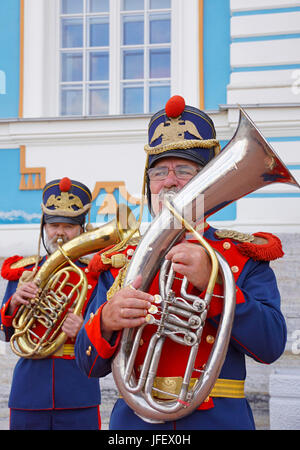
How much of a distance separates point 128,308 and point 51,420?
200 cm

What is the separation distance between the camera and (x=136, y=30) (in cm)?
798

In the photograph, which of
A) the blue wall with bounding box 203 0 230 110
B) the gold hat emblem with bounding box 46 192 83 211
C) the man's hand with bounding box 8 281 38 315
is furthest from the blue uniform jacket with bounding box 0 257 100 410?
the blue wall with bounding box 203 0 230 110

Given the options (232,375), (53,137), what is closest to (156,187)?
(232,375)

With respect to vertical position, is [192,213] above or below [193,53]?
below

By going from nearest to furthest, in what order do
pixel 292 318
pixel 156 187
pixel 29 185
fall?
pixel 156 187 < pixel 292 318 < pixel 29 185

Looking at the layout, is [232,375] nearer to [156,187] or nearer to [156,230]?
[156,230]

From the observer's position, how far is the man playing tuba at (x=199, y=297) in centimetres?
190

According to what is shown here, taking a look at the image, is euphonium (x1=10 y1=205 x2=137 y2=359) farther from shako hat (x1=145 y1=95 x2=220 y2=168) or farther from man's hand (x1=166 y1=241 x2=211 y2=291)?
man's hand (x1=166 y1=241 x2=211 y2=291)

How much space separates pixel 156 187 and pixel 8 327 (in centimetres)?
202

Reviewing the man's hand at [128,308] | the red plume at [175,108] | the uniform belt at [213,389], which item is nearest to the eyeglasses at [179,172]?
the red plume at [175,108]

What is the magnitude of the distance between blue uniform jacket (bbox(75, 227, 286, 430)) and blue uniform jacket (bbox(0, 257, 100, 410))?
4.86 feet

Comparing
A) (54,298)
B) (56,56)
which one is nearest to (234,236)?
(54,298)

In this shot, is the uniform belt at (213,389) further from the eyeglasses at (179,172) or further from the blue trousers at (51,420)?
the blue trousers at (51,420)

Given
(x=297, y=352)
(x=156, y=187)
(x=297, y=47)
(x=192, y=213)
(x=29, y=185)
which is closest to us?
(x=192, y=213)
